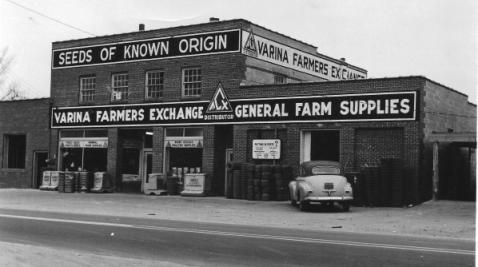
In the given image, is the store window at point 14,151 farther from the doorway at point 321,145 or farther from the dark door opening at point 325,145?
the dark door opening at point 325,145

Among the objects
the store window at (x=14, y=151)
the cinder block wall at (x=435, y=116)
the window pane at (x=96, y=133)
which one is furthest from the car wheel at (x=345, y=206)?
the store window at (x=14, y=151)

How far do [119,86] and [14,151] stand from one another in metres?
8.98

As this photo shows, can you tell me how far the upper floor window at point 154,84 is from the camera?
30266 millimetres

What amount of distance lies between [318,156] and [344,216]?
6.40 meters

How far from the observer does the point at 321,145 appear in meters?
25.9

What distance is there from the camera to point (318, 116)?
25656 millimetres

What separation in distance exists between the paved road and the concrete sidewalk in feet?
6.50

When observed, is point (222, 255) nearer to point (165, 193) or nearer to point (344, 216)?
point (344, 216)

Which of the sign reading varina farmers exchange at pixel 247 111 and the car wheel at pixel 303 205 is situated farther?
the sign reading varina farmers exchange at pixel 247 111

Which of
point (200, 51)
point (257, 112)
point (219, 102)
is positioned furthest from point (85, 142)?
point (257, 112)

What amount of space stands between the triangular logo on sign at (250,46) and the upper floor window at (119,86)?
6.73 metres

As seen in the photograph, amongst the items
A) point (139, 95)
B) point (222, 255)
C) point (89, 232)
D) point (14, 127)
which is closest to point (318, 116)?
point (139, 95)

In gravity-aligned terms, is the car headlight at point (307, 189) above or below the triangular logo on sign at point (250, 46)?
below

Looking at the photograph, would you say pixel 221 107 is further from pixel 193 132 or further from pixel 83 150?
pixel 83 150
